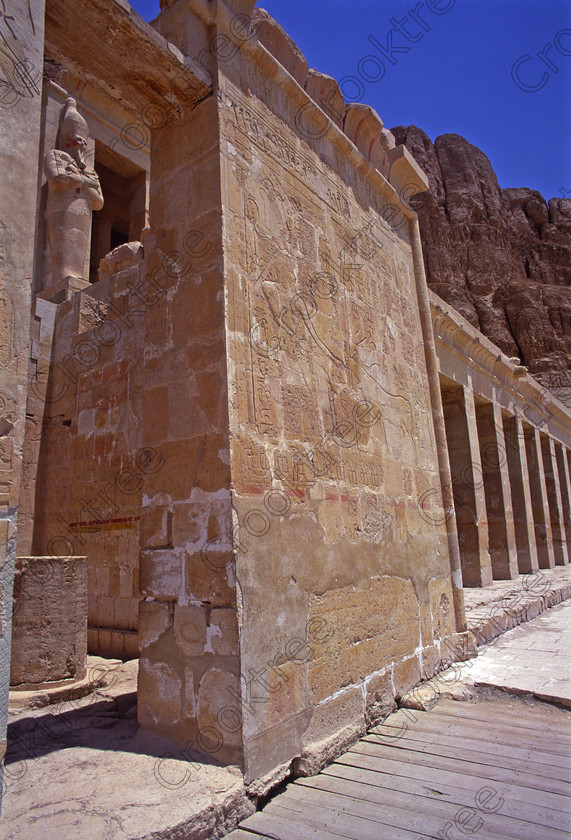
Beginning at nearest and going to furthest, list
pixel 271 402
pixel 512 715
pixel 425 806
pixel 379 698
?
pixel 425 806 < pixel 271 402 < pixel 379 698 < pixel 512 715

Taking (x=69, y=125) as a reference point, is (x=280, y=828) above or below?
below

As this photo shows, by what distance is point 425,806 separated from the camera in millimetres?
2426

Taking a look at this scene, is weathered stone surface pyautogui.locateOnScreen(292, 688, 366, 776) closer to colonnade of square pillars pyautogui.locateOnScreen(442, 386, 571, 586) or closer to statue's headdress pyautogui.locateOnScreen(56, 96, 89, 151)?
colonnade of square pillars pyautogui.locateOnScreen(442, 386, 571, 586)

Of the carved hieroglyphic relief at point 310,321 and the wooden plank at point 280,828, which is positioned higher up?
the carved hieroglyphic relief at point 310,321

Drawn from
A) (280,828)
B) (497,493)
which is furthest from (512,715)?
(497,493)

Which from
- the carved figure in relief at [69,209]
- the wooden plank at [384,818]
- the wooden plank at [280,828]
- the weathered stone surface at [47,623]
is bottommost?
the wooden plank at [384,818]

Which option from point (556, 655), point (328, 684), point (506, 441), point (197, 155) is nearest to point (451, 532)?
point (556, 655)

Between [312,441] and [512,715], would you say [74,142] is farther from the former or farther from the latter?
[512,715]

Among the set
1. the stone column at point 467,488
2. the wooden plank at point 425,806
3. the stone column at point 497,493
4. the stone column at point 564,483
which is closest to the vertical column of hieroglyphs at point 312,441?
the wooden plank at point 425,806

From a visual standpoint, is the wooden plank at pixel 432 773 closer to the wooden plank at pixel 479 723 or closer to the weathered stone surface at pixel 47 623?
the wooden plank at pixel 479 723

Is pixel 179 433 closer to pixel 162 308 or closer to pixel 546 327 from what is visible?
pixel 162 308

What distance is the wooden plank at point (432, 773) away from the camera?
2502 mm

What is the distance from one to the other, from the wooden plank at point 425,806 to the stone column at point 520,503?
9.87m

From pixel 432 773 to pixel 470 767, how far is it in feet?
0.72
